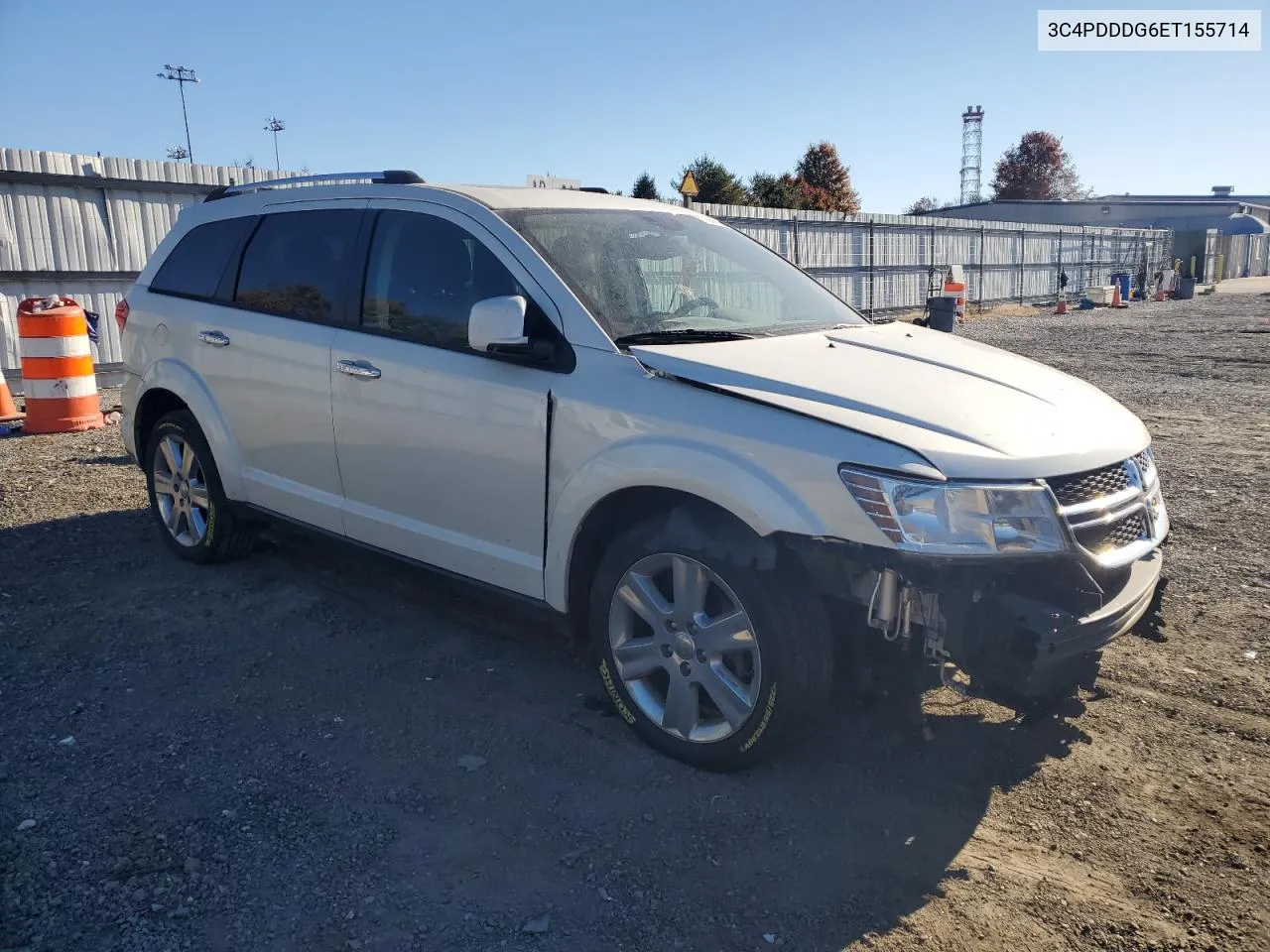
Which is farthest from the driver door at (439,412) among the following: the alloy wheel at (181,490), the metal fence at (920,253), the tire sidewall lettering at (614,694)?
the metal fence at (920,253)

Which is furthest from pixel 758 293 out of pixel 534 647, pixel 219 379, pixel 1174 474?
pixel 1174 474

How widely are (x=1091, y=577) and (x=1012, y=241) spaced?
32450 mm

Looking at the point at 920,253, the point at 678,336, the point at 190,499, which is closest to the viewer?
the point at 678,336

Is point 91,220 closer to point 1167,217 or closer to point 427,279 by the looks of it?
point 427,279

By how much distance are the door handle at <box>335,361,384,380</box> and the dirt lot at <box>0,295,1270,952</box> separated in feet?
2.86

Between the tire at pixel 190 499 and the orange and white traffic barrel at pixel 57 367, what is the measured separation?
13.6 ft

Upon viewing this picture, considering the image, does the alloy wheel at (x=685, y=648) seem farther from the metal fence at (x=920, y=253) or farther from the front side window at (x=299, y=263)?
the metal fence at (x=920, y=253)

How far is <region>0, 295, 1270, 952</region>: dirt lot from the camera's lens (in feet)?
8.98

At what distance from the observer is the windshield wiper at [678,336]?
3686mm

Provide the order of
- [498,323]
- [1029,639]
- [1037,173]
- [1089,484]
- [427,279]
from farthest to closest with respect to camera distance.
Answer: [1037,173] < [427,279] < [498,323] < [1089,484] < [1029,639]

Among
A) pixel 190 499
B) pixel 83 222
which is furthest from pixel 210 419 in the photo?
pixel 83 222

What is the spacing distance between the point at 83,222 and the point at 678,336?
11.1 m

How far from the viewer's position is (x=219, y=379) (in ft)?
16.9

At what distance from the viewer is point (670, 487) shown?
3340 mm
